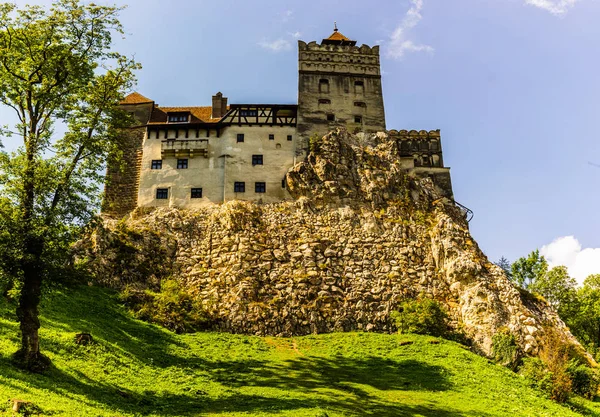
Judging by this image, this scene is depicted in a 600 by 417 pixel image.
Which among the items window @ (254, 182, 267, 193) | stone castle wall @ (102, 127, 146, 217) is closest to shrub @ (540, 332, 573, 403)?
window @ (254, 182, 267, 193)

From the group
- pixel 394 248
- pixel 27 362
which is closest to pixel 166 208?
pixel 394 248

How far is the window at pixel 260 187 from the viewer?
49.5m

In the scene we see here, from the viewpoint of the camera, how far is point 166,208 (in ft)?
160

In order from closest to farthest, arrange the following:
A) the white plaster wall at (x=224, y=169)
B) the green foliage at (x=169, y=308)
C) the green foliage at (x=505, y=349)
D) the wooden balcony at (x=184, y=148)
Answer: the green foliage at (x=505, y=349) → the green foliage at (x=169, y=308) → the white plaster wall at (x=224, y=169) → the wooden balcony at (x=184, y=148)

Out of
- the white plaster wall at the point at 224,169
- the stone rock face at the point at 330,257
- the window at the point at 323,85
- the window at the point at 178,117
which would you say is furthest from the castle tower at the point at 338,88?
the window at the point at 178,117

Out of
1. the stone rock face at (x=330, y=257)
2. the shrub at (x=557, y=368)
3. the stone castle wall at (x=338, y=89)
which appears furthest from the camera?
the stone castle wall at (x=338, y=89)

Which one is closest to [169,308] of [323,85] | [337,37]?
[323,85]

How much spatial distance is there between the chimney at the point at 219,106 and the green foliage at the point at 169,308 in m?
20.6

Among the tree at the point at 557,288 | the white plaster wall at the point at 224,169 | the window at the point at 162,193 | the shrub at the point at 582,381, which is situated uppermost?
the white plaster wall at the point at 224,169

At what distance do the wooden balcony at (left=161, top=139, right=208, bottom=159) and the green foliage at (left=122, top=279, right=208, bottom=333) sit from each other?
1446 cm

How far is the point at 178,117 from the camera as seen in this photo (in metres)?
53.9

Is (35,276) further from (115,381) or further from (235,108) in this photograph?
(235,108)

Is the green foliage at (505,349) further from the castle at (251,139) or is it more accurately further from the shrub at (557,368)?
the castle at (251,139)

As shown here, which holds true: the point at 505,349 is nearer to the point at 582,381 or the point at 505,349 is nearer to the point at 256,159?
the point at 582,381
